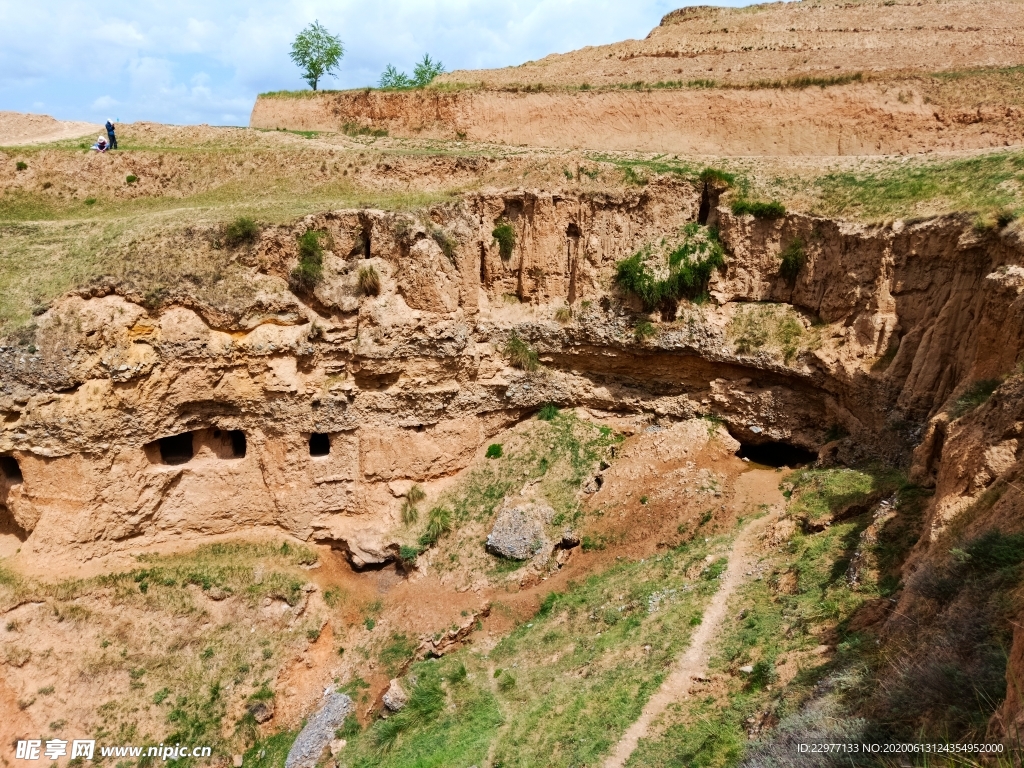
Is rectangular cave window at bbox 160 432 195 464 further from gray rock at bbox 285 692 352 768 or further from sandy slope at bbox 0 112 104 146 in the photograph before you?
sandy slope at bbox 0 112 104 146

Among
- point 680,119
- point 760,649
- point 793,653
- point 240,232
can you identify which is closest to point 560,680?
point 760,649

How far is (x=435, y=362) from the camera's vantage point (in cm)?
2055

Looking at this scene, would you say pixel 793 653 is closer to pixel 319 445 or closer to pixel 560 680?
pixel 560 680

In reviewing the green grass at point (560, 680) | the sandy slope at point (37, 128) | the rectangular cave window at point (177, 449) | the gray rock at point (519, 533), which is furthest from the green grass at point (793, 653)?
the sandy slope at point (37, 128)

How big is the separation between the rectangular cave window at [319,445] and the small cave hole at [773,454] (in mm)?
13146

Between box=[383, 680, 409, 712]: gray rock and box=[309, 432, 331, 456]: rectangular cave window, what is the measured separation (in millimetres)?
7472

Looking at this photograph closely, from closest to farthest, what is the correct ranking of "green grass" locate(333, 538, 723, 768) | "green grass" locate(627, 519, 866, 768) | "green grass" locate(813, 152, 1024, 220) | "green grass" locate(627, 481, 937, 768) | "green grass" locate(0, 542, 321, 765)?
"green grass" locate(627, 481, 937, 768)
"green grass" locate(627, 519, 866, 768)
"green grass" locate(333, 538, 723, 768)
"green grass" locate(0, 542, 321, 765)
"green grass" locate(813, 152, 1024, 220)

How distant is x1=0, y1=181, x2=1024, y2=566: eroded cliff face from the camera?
672 inches

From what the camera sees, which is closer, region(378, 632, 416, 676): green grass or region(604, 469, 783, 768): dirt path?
region(604, 469, 783, 768): dirt path

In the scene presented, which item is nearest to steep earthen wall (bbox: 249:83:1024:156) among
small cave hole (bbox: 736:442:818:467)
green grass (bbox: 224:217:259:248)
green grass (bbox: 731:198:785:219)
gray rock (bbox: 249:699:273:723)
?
green grass (bbox: 731:198:785:219)

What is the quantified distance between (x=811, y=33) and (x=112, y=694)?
3592 cm

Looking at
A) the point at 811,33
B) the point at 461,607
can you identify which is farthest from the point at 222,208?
the point at 811,33

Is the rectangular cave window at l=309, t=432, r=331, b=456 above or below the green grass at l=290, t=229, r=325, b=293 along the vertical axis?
below

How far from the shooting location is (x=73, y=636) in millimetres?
16969
